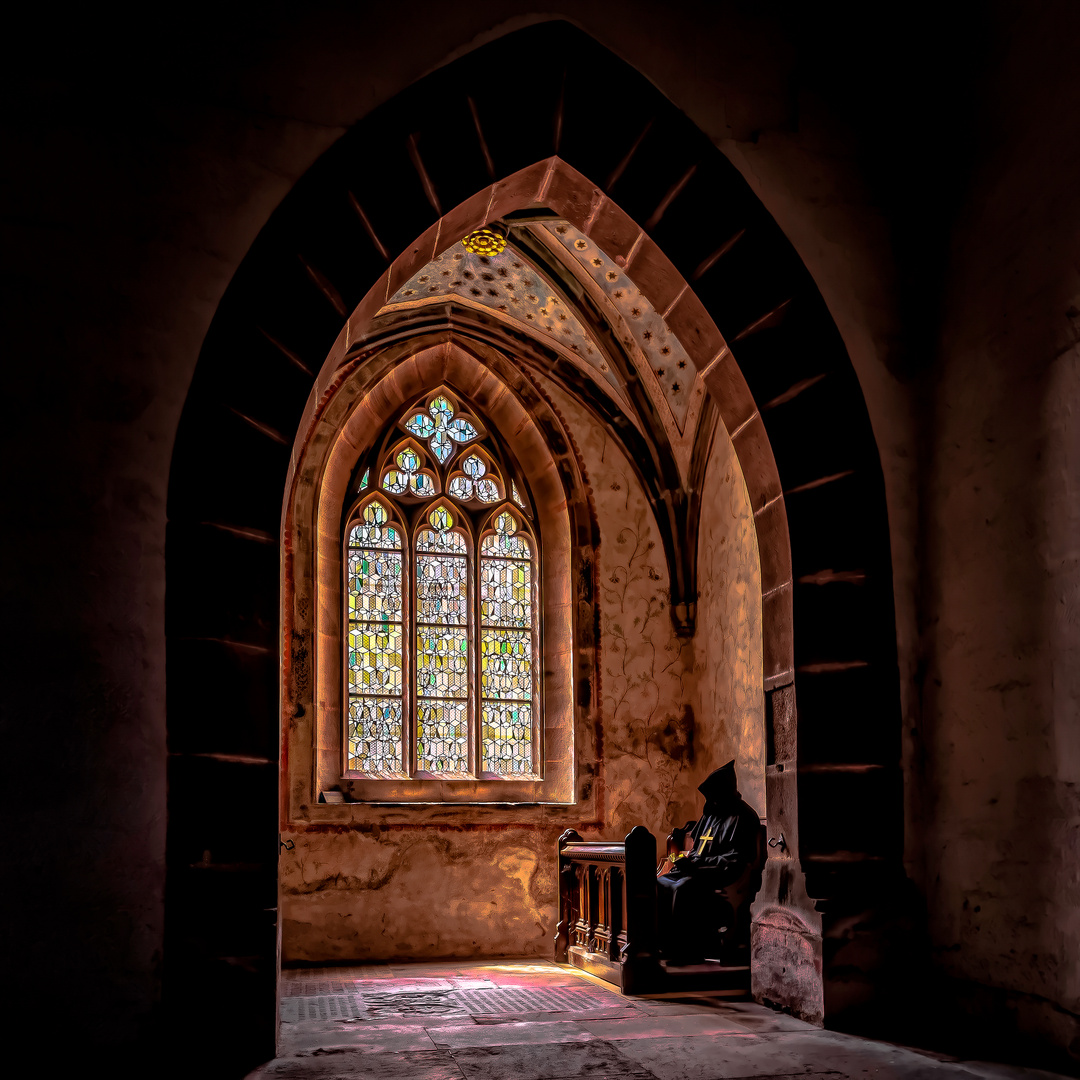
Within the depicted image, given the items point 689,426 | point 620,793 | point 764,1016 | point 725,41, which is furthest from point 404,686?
point 725,41

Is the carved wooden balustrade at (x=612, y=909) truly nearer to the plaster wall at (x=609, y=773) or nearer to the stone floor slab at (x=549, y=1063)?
the plaster wall at (x=609, y=773)

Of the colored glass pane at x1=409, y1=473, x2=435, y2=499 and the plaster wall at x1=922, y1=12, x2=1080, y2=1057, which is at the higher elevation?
the colored glass pane at x1=409, y1=473, x2=435, y2=499

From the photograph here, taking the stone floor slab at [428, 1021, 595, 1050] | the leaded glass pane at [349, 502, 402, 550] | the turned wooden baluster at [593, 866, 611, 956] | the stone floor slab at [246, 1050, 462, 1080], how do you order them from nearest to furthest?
the stone floor slab at [246, 1050, 462, 1080], the stone floor slab at [428, 1021, 595, 1050], the turned wooden baluster at [593, 866, 611, 956], the leaded glass pane at [349, 502, 402, 550]

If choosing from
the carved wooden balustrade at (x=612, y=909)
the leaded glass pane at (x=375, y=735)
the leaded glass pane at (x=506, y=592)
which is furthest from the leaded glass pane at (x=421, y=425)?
the carved wooden balustrade at (x=612, y=909)

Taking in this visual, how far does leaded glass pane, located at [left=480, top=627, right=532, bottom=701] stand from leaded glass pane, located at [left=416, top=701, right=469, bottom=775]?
0.28m

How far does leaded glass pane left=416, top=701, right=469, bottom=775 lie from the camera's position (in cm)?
884

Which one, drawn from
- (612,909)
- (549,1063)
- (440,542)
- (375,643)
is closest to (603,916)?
(612,909)

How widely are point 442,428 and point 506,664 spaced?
6.52ft

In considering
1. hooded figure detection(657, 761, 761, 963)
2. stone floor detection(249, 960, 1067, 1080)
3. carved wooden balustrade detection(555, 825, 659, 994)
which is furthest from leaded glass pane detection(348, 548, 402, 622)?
stone floor detection(249, 960, 1067, 1080)

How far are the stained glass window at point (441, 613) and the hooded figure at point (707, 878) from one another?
2937 mm

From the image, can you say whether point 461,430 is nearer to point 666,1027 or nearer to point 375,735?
point 375,735

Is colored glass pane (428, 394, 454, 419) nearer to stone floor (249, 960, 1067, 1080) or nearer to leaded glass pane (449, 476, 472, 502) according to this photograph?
leaded glass pane (449, 476, 472, 502)

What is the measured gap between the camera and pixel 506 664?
9180 millimetres

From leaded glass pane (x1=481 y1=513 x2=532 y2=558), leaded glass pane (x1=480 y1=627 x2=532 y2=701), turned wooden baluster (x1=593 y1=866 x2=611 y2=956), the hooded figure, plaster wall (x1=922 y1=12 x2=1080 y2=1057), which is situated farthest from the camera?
leaded glass pane (x1=481 y1=513 x2=532 y2=558)
